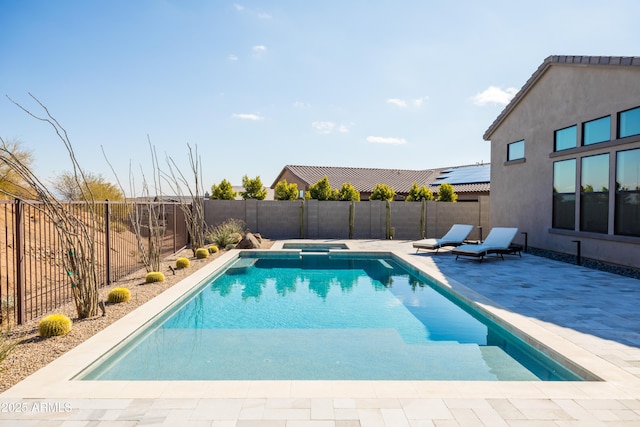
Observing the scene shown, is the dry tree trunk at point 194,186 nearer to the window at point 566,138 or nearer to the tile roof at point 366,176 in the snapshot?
the window at point 566,138

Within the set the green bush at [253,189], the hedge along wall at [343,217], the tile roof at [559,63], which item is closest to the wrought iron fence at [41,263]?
the hedge along wall at [343,217]

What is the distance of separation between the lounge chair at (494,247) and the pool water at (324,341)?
2.64 meters

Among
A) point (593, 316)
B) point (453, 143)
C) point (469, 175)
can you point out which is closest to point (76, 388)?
point (593, 316)

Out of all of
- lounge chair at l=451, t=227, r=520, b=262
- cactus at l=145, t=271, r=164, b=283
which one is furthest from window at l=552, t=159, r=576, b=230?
cactus at l=145, t=271, r=164, b=283

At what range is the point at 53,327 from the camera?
499 centimetres

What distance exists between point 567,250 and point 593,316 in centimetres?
646

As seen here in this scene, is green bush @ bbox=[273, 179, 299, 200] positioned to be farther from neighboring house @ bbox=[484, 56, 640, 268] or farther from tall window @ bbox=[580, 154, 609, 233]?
tall window @ bbox=[580, 154, 609, 233]

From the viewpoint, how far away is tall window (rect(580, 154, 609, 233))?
10000 mm

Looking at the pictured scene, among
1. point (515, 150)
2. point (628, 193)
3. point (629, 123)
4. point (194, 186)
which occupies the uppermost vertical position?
point (515, 150)

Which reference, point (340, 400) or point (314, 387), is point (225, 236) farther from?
point (340, 400)

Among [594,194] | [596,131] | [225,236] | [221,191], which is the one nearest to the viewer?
[596,131]

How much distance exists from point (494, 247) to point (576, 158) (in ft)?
10.5

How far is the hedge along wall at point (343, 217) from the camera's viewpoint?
732 inches

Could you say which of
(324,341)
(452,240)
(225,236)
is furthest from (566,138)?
(225,236)
